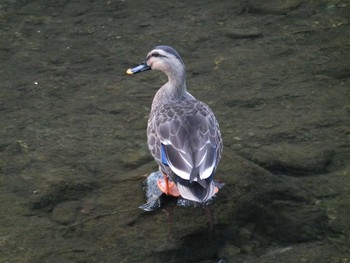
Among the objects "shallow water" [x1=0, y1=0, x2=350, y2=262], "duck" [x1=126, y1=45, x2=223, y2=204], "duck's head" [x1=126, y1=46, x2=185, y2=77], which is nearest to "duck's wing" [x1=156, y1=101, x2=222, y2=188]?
"duck" [x1=126, y1=45, x2=223, y2=204]

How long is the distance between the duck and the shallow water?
1.16ft

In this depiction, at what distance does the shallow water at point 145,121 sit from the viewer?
4.66m

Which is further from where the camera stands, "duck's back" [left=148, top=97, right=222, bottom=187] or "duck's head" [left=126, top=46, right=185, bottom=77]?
"duck's head" [left=126, top=46, right=185, bottom=77]

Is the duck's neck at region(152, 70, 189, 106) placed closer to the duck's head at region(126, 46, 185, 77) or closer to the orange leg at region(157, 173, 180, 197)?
the duck's head at region(126, 46, 185, 77)

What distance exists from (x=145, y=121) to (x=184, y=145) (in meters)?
1.57

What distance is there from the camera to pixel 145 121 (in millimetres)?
6270

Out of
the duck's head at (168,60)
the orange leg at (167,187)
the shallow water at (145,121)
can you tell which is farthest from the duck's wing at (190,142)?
the duck's head at (168,60)

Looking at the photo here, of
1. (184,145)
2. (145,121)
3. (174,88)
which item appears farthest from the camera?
(145,121)

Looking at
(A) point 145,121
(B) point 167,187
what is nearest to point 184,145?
(B) point 167,187

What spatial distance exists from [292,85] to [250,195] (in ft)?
6.49

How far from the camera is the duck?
14.7ft

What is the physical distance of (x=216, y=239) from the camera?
464cm

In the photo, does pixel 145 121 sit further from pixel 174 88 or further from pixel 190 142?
pixel 190 142

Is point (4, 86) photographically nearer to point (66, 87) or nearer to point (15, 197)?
point (66, 87)
